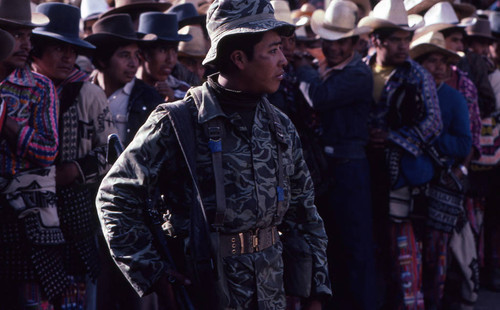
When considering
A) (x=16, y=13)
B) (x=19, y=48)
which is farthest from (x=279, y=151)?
(x=16, y=13)

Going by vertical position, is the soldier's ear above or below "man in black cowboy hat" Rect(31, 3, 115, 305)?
above

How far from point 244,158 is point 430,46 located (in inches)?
173

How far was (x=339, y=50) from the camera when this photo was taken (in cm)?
650

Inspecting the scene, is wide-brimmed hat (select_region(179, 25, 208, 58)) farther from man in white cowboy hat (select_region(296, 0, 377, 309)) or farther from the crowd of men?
man in white cowboy hat (select_region(296, 0, 377, 309))

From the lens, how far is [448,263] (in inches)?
282

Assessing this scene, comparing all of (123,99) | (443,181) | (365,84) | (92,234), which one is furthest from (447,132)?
(92,234)

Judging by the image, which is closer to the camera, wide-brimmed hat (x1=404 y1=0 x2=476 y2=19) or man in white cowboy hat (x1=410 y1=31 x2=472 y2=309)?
man in white cowboy hat (x1=410 y1=31 x2=472 y2=309)

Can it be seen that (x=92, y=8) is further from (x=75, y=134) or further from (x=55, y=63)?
(x=75, y=134)

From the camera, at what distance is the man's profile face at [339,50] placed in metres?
6.50

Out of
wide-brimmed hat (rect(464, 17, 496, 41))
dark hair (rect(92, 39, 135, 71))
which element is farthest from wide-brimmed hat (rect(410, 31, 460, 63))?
dark hair (rect(92, 39, 135, 71))

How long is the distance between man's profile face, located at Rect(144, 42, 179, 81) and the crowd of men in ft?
0.06

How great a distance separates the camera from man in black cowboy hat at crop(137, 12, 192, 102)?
19.6 ft

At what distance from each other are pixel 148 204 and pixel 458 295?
4.91m

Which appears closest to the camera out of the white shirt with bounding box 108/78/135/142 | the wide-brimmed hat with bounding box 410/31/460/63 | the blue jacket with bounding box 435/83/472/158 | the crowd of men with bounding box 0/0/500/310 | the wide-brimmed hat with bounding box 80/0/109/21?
the crowd of men with bounding box 0/0/500/310
